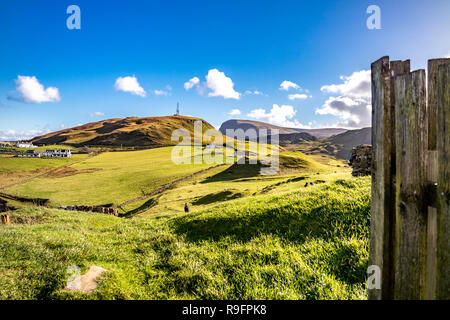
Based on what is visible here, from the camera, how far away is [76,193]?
42875mm

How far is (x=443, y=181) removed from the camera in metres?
2.27

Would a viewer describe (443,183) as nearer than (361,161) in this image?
Yes

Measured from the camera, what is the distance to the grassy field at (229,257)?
463cm

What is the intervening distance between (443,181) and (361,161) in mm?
15820

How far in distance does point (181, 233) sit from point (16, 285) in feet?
16.8

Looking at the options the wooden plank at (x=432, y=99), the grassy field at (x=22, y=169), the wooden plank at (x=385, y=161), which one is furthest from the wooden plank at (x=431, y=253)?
the grassy field at (x=22, y=169)

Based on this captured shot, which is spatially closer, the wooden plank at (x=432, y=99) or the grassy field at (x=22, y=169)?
the wooden plank at (x=432, y=99)

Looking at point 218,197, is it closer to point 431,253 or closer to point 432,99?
point 431,253

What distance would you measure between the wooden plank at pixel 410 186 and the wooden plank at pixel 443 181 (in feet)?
0.42

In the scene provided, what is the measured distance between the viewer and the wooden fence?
230 cm

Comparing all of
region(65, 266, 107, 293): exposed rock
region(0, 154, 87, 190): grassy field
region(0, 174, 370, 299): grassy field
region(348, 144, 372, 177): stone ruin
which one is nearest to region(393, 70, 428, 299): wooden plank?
region(0, 174, 370, 299): grassy field

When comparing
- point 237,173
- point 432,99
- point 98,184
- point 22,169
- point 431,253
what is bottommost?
point 98,184

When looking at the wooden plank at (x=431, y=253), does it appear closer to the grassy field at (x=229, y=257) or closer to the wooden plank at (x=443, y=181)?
the wooden plank at (x=443, y=181)

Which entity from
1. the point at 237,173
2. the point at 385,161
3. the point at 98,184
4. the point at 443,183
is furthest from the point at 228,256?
the point at 98,184
